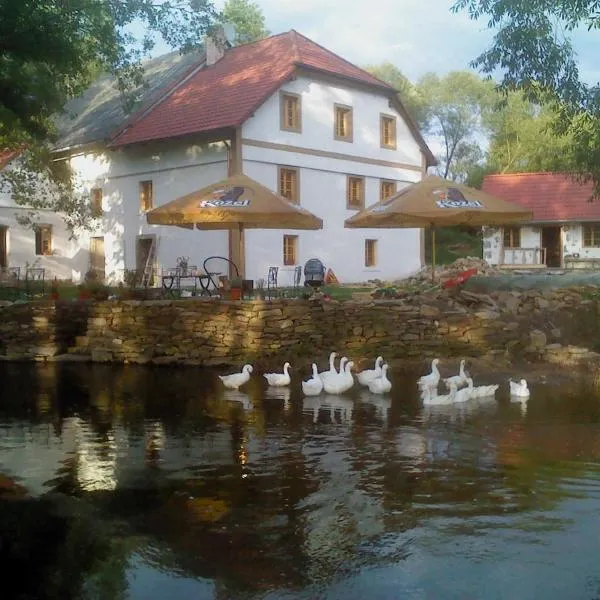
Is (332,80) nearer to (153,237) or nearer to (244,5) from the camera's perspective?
(153,237)

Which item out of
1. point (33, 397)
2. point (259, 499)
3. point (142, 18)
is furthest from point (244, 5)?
point (259, 499)

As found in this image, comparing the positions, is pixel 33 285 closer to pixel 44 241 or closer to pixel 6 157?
pixel 6 157

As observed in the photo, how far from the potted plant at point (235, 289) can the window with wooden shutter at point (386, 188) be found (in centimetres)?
1723

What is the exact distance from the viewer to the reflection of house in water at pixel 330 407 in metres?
10.2

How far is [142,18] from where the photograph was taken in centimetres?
1489

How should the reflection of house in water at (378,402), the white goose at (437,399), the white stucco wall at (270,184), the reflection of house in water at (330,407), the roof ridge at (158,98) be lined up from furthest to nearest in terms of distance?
the roof ridge at (158,98)
the white stucco wall at (270,184)
the white goose at (437,399)
the reflection of house in water at (378,402)
the reflection of house in water at (330,407)

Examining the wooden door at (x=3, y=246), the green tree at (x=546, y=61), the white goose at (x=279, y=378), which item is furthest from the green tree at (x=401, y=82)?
the white goose at (x=279, y=378)

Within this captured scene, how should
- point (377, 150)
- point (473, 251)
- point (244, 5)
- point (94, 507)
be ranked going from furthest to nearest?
point (244, 5), point (473, 251), point (377, 150), point (94, 507)

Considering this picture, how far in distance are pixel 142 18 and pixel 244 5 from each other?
1447 inches

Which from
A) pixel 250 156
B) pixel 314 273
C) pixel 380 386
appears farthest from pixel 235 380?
pixel 250 156

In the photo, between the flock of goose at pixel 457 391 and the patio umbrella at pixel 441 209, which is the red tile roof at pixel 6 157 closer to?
the patio umbrella at pixel 441 209

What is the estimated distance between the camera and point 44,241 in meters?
34.4

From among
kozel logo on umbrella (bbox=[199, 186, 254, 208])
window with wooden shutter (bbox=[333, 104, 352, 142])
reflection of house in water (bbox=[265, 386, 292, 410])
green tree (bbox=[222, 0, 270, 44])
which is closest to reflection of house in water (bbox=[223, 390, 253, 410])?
reflection of house in water (bbox=[265, 386, 292, 410])

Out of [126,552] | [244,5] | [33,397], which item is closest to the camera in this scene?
[126,552]
